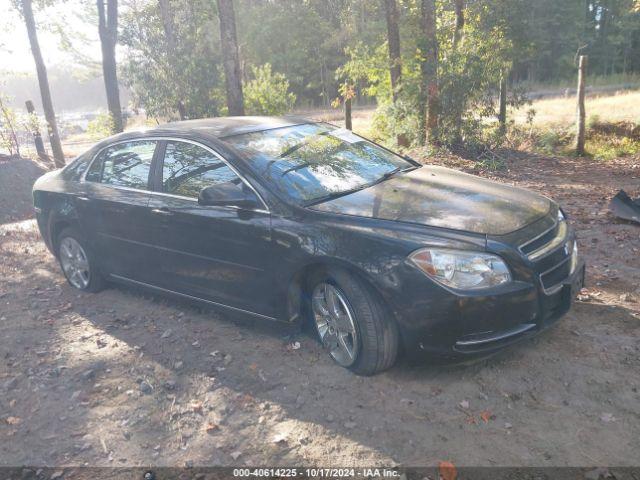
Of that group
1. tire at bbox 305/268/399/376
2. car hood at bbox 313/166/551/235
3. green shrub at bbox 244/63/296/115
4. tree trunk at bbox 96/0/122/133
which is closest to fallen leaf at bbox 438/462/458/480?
tire at bbox 305/268/399/376

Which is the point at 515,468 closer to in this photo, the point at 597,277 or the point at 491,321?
the point at 491,321

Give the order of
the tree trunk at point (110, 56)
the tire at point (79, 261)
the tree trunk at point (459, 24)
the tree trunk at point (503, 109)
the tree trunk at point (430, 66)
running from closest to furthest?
the tire at point (79, 261) → the tree trunk at point (430, 66) → the tree trunk at point (503, 109) → the tree trunk at point (459, 24) → the tree trunk at point (110, 56)

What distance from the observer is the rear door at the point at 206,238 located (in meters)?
4.18

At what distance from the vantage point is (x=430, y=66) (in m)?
11.8

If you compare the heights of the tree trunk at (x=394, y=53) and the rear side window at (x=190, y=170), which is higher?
the tree trunk at (x=394, y=53)

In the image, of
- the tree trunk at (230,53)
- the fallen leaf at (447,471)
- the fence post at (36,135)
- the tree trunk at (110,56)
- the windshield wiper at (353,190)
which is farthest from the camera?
the tree trunk at (110,56)

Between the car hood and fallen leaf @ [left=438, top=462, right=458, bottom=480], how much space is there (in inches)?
54.8

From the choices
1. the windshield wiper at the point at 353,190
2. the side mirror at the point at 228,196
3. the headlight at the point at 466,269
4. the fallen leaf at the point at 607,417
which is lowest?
the fallen leaf at the point at 607,417

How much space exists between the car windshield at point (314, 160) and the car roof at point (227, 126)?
0.10 meters

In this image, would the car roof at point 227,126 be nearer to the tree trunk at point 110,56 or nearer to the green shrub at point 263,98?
the green shrub at point 263,98

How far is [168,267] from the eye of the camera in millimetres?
4871

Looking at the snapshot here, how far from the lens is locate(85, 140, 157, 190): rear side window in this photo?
16.6ft

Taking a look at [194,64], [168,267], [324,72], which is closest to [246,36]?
[324,72]

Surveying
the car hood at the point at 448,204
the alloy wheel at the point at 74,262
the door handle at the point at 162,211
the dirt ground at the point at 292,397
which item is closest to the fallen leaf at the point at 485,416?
the dirt ground at the point at 292,397
